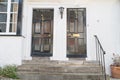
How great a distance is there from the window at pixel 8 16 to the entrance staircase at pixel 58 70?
1478mm

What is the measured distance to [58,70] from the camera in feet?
27.0

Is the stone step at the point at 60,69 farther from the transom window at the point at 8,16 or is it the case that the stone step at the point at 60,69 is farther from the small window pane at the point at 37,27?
the small window pane at the point at 37,27

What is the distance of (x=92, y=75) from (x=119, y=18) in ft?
10.2

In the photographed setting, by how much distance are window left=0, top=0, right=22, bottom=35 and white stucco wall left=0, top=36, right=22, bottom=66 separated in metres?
0.46

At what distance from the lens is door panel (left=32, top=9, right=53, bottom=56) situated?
9531mm

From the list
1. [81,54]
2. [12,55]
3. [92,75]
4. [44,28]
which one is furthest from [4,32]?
[92,75]

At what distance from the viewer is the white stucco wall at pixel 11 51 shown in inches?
343

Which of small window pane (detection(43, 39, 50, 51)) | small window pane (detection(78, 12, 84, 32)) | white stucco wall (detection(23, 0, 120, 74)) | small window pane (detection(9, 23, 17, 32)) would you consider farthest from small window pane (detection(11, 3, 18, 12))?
small window pane (detection(78, 12, 84, 32))

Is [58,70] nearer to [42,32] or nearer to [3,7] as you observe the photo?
[42,32]

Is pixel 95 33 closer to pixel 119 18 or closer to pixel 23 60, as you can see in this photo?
pixel 119 18

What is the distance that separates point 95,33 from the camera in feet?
30.7

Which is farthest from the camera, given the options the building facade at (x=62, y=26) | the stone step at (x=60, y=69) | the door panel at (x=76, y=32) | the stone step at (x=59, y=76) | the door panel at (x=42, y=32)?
the door panel at (x=42, y=32)

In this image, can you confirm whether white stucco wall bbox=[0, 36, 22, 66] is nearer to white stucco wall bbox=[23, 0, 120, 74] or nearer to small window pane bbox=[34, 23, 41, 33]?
white stucco wall bbox=[23, 0, 120, 74]

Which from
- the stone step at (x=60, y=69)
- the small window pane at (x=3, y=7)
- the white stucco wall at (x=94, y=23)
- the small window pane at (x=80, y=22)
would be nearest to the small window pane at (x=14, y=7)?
the small window pane at (x=3, y=7)
